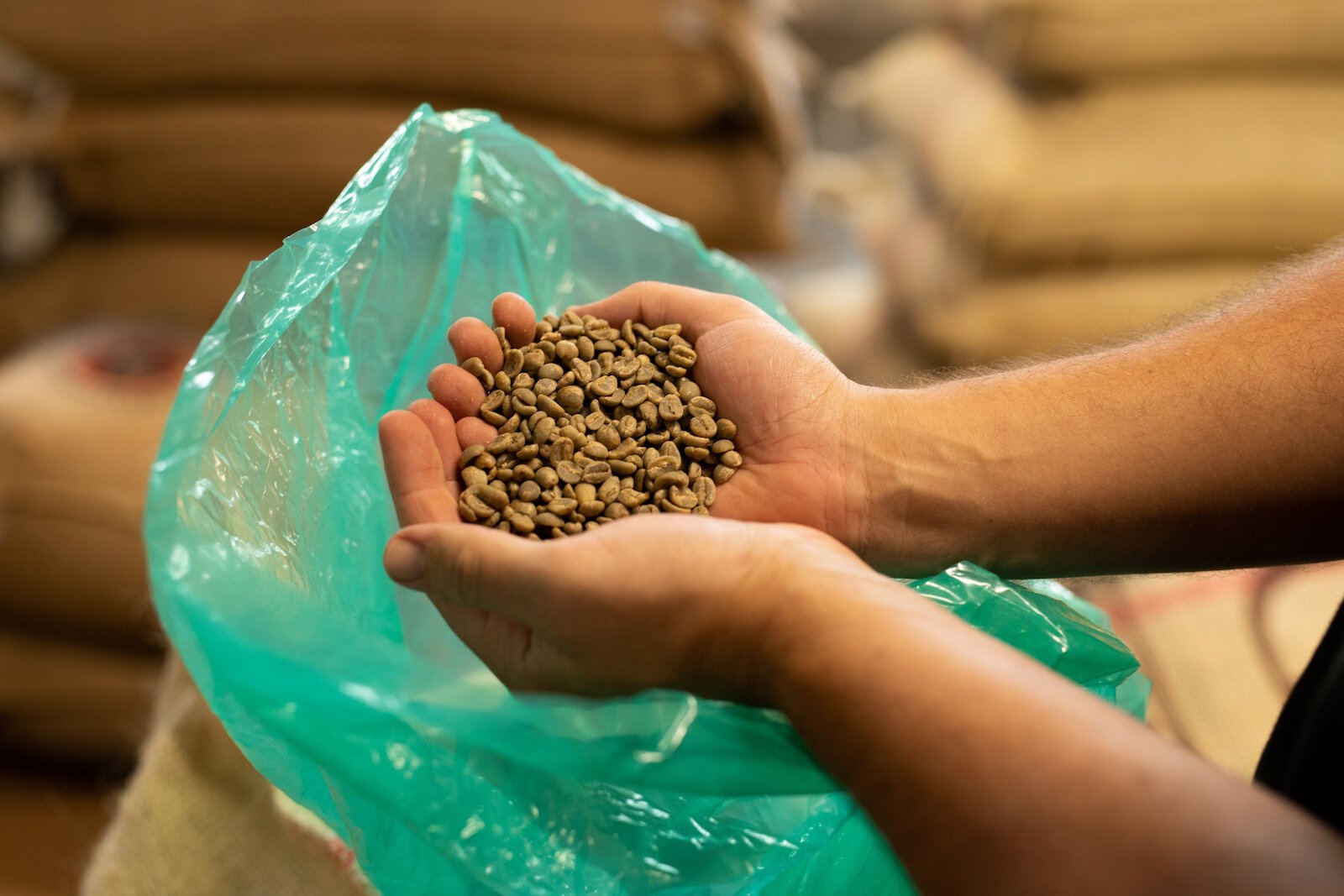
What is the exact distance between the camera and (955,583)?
2.57ft

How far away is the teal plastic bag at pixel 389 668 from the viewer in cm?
61

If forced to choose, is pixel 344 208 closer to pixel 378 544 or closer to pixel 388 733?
pixel 378 544

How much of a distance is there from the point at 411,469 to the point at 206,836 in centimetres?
34

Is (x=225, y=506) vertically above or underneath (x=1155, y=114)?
underneath

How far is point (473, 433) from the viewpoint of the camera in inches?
31.9

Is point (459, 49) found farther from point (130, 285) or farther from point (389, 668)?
point (389, 668)

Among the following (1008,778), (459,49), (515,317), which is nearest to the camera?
(1008,778)

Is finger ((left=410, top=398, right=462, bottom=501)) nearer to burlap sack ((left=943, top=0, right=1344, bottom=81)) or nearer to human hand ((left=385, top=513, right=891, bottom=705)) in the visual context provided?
human hand ((left=385, top=513, right=891, bottom=705))

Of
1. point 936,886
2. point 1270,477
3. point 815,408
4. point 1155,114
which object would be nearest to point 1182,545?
point 1270,477

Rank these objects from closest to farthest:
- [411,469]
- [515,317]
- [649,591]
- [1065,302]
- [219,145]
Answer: [649,591] < [411,469] < [515,317] < [219,145] < [1065,302]

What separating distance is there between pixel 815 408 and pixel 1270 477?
0.31 m

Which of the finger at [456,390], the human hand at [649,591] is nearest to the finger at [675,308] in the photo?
the finger at [456,390]

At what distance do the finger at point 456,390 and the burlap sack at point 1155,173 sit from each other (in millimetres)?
1229

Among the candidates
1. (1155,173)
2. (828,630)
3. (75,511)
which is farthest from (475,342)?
(1155,173)
